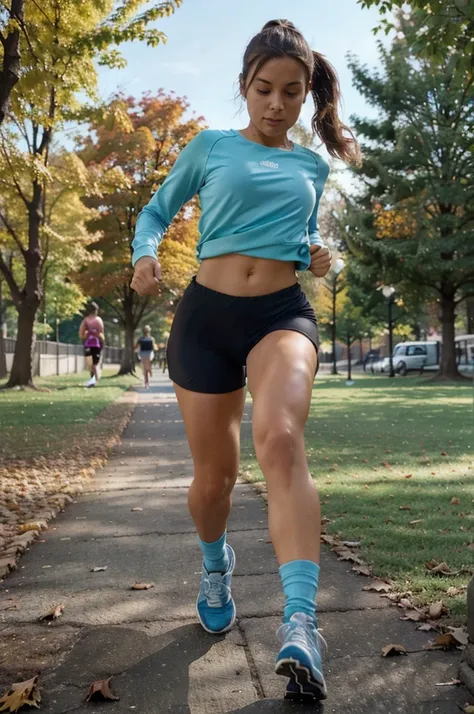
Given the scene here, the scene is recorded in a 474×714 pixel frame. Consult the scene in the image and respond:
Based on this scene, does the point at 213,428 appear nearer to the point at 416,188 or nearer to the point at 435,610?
the point at 435,610

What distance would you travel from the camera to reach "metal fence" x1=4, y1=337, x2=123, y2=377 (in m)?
32.1

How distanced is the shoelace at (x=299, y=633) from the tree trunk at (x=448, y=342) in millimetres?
25698

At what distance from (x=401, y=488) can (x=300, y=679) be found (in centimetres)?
419

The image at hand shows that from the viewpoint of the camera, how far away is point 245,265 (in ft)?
8.36

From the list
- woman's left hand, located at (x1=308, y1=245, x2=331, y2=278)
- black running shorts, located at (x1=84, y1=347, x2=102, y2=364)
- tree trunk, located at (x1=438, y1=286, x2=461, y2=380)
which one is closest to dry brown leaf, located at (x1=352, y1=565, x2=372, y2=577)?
woman's left hand, located at (x1=308, y1=245, x2=331, y2=278)

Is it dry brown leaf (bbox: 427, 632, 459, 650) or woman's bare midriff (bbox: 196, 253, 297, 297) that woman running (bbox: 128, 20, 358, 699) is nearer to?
woman's bare midriff (bbox: 196, 253, 297, 297)

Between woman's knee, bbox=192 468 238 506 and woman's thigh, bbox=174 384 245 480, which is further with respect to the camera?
A: woman's knee, bbox=192 468 238 506

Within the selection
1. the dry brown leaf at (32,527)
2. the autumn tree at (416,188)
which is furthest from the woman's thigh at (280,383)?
the autumn tree at (416,188)

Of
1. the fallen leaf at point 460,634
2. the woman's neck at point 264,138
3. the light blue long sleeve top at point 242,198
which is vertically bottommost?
the fallen leaf at point 460,634

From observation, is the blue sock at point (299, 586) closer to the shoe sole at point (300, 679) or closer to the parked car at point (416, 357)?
the shoe sole at point (300, 679)

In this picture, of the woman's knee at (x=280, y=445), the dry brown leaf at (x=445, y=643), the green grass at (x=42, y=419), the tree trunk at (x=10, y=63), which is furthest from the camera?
the tree trunk at (x=10, y=63)

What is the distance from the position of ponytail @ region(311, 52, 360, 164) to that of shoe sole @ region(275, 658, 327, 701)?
194 centimetres

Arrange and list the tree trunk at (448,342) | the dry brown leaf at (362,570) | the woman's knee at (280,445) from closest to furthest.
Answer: the woman's knee at (280,445), the dry brown leaf at (362,570), the tree trunk at (448,342)

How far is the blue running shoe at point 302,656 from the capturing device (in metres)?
1.98
